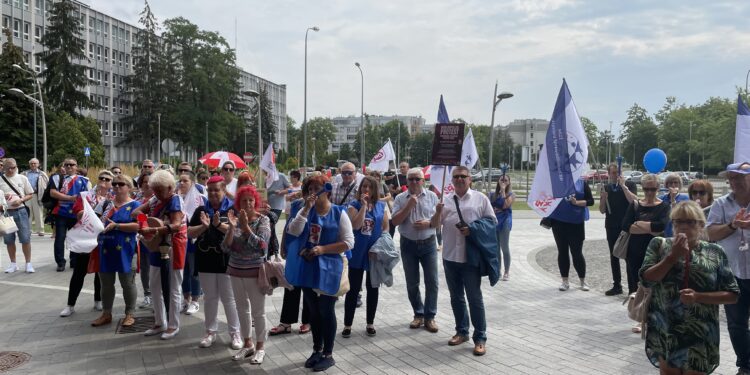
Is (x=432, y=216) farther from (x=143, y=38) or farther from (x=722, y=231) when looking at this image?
(x=143, y=38)

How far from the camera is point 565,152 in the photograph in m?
7.96

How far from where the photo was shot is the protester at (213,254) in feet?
19.3

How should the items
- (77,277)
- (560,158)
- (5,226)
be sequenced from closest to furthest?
(5,226) → (77,277) → (560,158)

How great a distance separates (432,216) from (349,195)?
1.42 metres

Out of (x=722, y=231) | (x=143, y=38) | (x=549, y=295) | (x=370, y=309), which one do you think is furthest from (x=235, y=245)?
(x=143, y=38)

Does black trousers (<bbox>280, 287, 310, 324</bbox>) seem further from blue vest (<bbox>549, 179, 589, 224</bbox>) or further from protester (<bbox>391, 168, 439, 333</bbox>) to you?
blue vest (<bbox>549, 179, 589, 224</bbox>)

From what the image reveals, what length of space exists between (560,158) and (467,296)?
2.96m

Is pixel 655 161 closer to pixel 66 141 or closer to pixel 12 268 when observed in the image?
pixel 12 268

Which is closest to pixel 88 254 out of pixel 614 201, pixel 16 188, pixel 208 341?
pixel 208 341

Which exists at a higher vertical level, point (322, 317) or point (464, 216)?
point (464, 216)

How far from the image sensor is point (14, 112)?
49.5 m

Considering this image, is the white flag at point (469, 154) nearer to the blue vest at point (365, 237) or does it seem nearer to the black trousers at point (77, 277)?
the blue vest at point (365, 237)

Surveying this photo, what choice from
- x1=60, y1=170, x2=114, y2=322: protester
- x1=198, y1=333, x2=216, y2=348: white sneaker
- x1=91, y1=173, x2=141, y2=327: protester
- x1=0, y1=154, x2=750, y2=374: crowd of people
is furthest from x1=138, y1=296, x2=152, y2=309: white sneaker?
x1=198, y1=333, x2=216, y2=348: white sneaker

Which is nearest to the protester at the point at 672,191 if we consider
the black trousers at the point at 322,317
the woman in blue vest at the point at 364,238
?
the woman in blue vest at the point at 364,238
